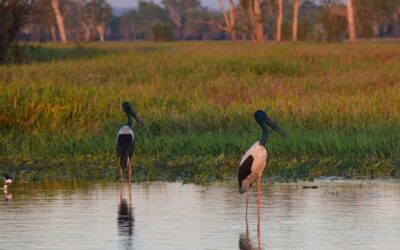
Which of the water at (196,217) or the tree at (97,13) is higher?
the tree at (97,13)

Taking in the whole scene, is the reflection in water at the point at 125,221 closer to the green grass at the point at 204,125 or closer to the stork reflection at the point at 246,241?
the stork reflection at the point at 246,241

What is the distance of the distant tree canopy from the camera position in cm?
7038

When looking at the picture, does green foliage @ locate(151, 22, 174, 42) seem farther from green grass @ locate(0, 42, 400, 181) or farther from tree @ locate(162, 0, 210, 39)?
green grass @ locate(0, 42, 400, 181)

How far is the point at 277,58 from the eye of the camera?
28.9 metres

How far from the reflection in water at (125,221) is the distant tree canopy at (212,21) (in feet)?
66.0

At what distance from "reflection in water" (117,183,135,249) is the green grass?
175 centimetres

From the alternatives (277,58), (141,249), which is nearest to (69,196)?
(141,249)

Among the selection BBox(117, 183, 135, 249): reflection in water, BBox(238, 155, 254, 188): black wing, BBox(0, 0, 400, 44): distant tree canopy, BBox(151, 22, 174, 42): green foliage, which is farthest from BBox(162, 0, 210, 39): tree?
BBox(238, 155, 254, 188): black wing

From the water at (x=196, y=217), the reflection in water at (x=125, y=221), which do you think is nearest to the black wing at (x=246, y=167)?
the water at (x=196, y=217)

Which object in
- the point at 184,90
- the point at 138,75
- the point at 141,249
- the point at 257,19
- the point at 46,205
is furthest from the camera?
the point at 257,19

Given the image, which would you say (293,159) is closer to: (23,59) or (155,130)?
(155,130)

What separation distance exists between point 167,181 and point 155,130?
13.2ft

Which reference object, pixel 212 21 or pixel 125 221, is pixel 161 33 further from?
pixel 125 221

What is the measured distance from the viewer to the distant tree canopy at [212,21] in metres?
70.4
